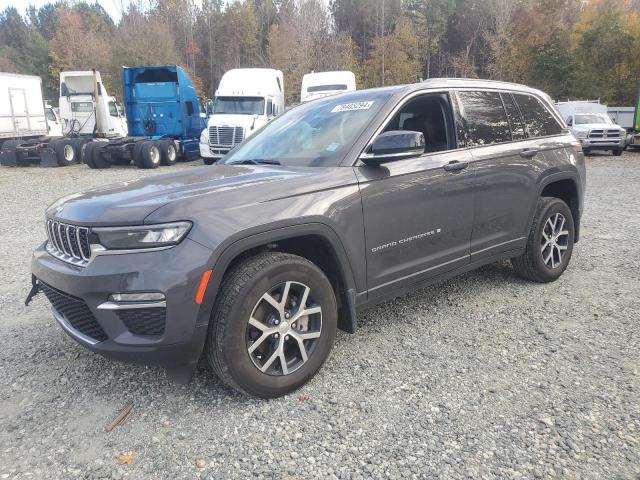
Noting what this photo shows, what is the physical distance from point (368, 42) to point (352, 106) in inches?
2340

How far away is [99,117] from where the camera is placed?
71.0 ft

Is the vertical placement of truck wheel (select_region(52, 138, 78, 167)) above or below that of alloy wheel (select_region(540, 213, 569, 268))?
above

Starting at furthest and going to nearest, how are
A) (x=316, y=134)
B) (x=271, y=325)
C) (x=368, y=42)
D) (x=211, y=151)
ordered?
(x=368, y=42), (x=211, y=151), (x=316, y=134), (x=271, y=325)

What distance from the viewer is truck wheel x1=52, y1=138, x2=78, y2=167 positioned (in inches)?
733

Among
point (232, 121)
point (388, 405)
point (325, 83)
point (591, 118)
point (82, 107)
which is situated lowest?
point (388, 405)

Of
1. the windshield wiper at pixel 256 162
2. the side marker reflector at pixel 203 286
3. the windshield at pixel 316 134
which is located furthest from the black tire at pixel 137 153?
the side marker reflector at pixel 203 286

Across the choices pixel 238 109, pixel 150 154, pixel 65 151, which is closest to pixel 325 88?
pixel 238 109

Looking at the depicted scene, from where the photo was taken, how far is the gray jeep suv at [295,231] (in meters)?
2.42

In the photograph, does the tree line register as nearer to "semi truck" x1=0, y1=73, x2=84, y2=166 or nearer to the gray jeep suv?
"semi truck" x1=0, y1=73, x2=84, y2=166

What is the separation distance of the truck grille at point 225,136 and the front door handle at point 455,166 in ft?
43.8

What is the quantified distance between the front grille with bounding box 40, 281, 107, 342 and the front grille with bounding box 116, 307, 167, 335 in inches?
7.9

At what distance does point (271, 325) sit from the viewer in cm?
274

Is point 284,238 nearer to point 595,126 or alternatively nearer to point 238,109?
point 238,109

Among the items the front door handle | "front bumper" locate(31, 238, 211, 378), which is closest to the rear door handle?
the front door handle
